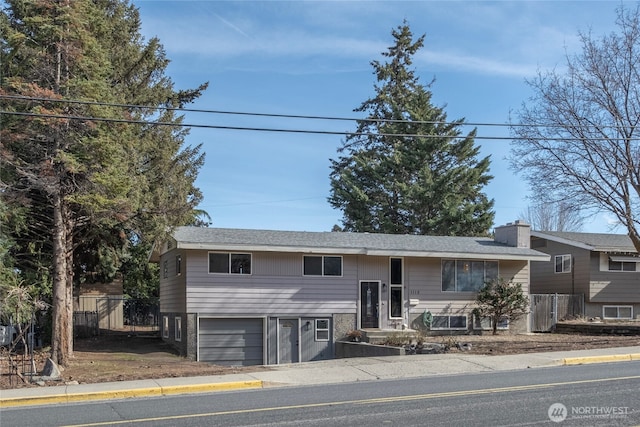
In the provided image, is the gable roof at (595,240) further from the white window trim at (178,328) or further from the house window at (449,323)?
the white window trim at (178,328)

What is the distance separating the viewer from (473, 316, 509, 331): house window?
27.7 m

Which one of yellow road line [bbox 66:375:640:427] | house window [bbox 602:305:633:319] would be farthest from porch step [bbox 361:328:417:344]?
house window [bbox 602:305:633:319]

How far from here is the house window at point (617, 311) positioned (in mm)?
32750

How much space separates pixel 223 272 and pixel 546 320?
597 inches

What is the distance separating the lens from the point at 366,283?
26656 millimetres

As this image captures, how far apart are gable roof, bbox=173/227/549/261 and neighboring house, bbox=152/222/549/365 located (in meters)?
0.04

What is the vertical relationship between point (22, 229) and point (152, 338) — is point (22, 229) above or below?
above

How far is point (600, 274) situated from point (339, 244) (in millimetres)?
14863

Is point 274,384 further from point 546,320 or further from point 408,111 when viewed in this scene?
point 408,111

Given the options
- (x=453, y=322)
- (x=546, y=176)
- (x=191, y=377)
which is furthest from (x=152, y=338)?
(x=546, y=176)

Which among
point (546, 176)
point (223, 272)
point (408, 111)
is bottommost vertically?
point (223, 272)

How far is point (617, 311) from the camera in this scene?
108 ft

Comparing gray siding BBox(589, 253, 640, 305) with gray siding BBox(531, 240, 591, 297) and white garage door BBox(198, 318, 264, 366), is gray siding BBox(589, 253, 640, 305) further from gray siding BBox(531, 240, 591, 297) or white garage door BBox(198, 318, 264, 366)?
white garage door BBox(198, 318, 264, 366)

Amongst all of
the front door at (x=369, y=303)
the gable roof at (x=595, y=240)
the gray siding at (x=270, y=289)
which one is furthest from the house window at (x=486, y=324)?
the gable roof at (x=595, y=240)
